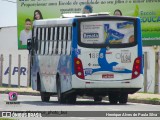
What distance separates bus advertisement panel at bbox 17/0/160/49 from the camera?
6016cm

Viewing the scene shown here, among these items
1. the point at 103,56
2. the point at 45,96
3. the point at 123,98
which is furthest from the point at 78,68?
the point at 45,96

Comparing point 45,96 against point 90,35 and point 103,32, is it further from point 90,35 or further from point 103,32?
point 103,32

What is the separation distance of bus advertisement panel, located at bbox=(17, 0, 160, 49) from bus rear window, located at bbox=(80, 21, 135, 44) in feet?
90.8

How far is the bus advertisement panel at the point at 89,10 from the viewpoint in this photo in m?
60.2

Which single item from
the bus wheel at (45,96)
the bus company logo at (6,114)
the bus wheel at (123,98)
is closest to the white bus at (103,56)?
the bus wheel at (123,98)

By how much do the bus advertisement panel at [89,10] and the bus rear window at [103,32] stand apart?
27.7 meters

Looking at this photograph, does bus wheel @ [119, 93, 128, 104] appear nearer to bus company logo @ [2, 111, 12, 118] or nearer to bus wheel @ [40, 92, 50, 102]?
bus wheel @ [40, 92, 50, 102]

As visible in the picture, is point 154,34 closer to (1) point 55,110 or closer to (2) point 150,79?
(2) point 150,79

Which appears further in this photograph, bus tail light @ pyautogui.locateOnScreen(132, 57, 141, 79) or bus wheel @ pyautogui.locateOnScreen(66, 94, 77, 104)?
bus wheel @ pyautogui.locateOnScreen(66, 94, 77, 104)

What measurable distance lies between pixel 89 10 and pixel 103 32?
98.8 feet

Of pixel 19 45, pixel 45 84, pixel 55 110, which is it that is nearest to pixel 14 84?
pixel 19 45

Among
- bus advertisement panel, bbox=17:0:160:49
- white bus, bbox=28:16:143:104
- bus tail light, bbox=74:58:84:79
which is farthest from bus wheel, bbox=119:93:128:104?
bus advertisement panel, bbox=17:0:160:49

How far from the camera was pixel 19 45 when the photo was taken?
6284 cm

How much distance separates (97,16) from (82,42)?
0.97m
